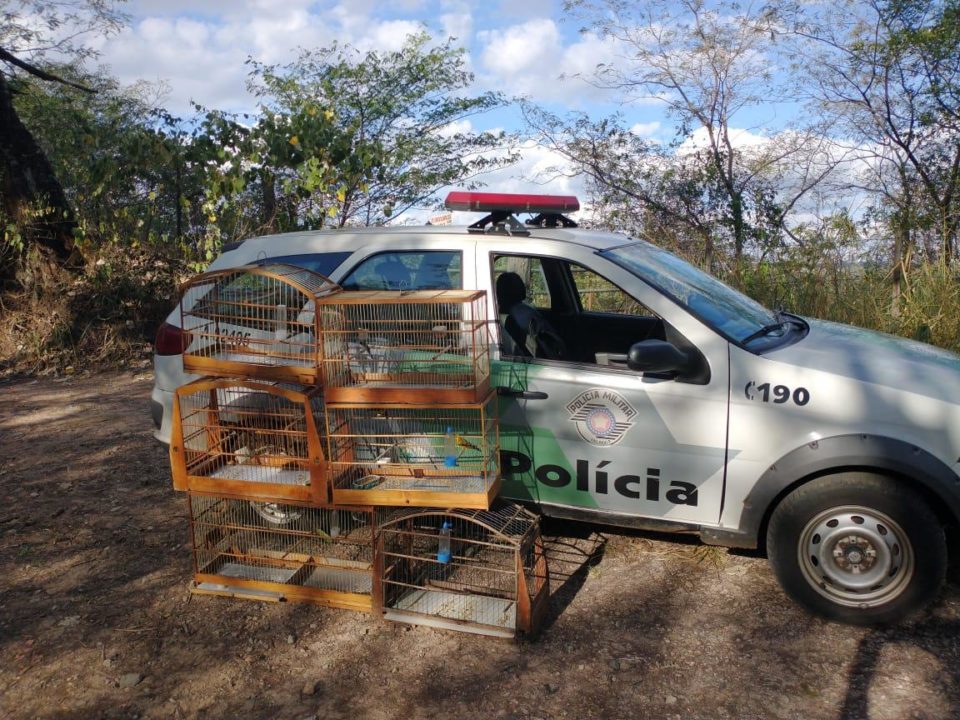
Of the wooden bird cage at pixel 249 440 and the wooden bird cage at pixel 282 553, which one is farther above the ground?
the wooden bird cage at pixel 249 440

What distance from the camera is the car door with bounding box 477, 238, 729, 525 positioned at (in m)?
3.77

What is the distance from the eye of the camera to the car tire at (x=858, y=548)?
347 cm

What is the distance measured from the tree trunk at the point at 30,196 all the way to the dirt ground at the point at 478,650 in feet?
23.5

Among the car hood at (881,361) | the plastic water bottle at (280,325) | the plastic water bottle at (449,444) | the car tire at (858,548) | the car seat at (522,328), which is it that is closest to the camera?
the car tire at (858,548)

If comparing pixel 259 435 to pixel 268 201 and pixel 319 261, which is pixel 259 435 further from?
pixel 268 201

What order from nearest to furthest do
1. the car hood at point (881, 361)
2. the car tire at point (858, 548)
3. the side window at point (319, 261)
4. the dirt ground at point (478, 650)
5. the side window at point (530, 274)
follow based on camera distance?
the dirt ground at point (478, 650) → the car tire at point (858, 548) → the car hood at point (881, 361) → the side window at point (530, 274) → the side window at point (319, 261)

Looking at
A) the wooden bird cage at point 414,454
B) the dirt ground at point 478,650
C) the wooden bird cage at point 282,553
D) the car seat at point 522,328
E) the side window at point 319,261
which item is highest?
the side window at point 319,261

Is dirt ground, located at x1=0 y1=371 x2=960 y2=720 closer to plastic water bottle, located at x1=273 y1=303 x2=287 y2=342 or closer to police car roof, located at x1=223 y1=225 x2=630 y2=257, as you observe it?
plastic water bottle, located at x1=273 y1=303 x2=287 y2=342

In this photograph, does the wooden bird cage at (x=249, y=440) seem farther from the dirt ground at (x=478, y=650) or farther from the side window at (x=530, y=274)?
the side window at (x=530, y=274)

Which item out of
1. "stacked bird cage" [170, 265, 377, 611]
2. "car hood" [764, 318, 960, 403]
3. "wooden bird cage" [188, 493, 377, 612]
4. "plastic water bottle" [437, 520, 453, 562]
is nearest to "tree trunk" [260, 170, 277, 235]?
"stacked bird cage" [170, 265, 377, 611]

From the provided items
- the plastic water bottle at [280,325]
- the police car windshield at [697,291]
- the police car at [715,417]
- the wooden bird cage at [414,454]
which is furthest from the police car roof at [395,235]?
the wooden bird cage at [414,454]

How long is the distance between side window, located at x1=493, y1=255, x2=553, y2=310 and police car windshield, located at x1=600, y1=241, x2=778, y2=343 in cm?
53

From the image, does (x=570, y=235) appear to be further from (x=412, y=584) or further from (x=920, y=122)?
(x=920, y=122)

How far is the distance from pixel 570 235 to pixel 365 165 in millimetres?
5152
